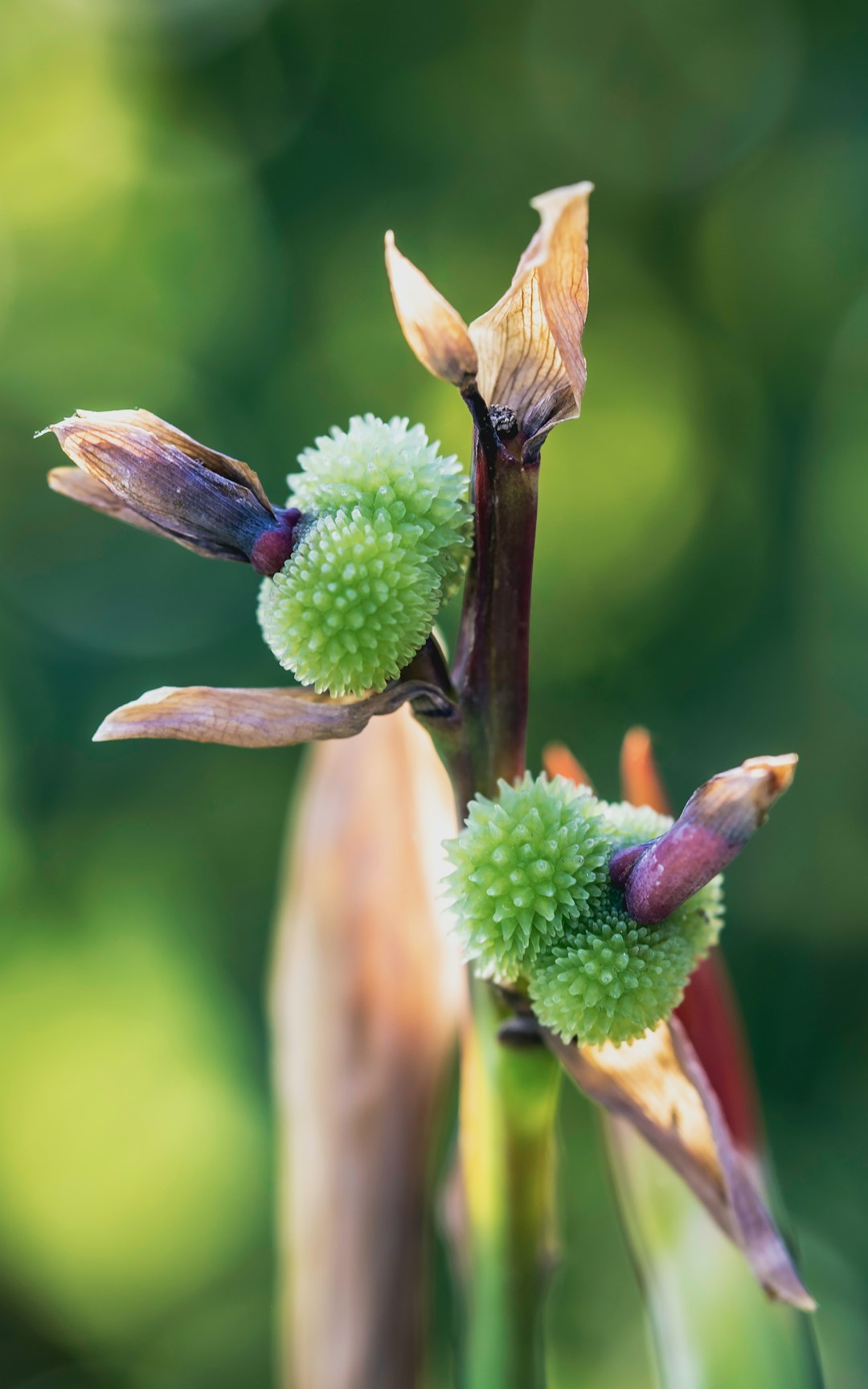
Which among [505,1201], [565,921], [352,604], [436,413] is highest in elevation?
[436,413]

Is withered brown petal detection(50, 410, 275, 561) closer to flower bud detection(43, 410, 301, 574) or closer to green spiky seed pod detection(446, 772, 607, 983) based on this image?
flower bud detection(43, 410, 301, 574)

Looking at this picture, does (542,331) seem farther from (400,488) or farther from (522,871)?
(522,871)

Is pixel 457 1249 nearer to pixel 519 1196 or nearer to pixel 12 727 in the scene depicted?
pixel 519 1196

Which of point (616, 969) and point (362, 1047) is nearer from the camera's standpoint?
point (616, 969)

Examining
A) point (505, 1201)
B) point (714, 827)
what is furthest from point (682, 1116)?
point (714, 827)

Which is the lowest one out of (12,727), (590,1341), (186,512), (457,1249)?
(590,1341)

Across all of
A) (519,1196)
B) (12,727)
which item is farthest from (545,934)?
(12,727)

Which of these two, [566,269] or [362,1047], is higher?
[566,269]
